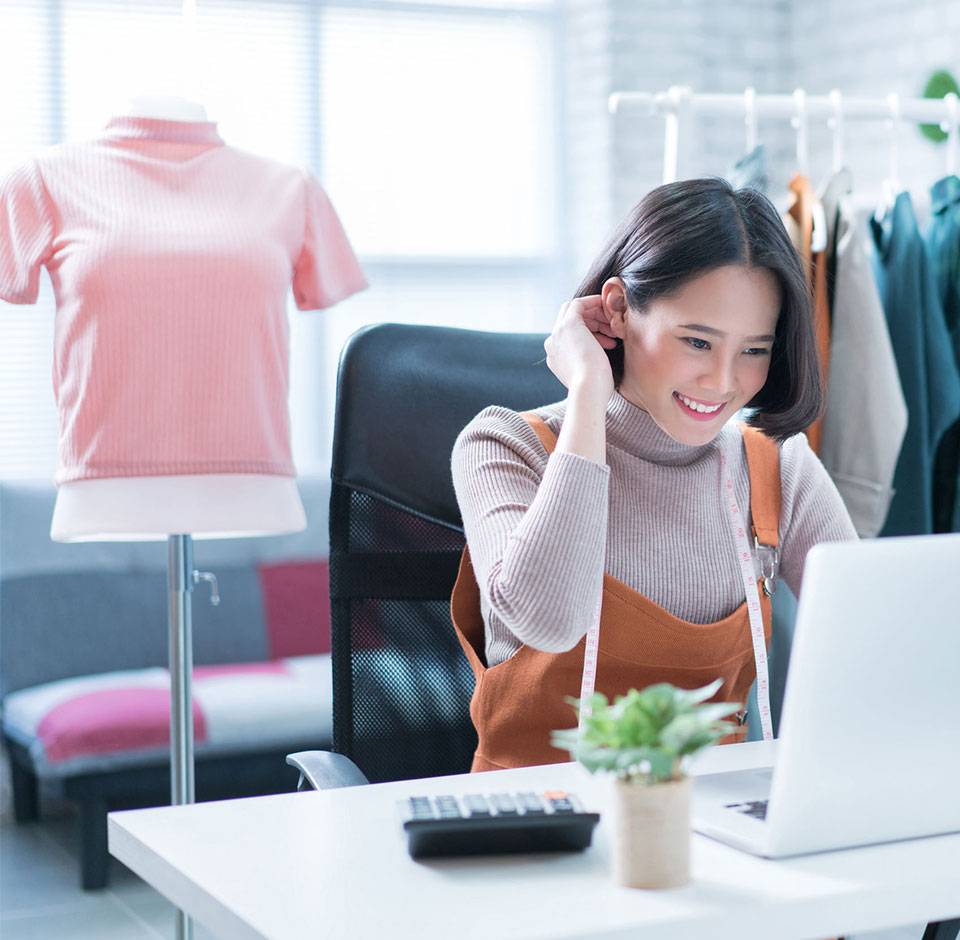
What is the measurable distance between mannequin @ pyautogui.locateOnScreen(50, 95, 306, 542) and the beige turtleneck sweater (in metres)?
0.64

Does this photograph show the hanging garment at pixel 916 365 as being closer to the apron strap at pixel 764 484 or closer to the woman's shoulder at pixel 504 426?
the apron strap at pixel 764 484

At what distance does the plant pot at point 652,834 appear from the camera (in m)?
0.74

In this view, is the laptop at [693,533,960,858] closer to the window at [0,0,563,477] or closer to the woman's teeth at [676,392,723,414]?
the woman's teeth at [676,392,723,414]

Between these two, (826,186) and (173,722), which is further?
(826,186)

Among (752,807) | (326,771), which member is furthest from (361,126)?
(752,807)

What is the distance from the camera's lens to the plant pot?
74cm

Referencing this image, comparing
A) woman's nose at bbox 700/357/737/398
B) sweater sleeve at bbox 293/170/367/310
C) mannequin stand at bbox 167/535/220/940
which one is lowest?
mannequin stand at bbox 167/535/220/940

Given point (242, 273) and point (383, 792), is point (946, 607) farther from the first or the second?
point (242, 273)

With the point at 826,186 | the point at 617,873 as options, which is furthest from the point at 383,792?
the point at 826,186

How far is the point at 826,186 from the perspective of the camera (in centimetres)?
231

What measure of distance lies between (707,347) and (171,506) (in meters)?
0.91

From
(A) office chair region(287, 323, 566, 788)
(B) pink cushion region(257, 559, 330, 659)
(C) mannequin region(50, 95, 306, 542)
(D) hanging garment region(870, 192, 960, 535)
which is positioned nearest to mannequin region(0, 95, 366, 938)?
(C) mannequin region(50, 95, 306, 542)

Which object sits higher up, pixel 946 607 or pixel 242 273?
pixel 242 273

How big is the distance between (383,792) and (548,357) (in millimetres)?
658
